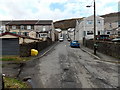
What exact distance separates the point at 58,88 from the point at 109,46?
12.5 m

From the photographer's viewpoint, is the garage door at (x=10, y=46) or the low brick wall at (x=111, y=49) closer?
the low brick wall at (x=111, y=49)

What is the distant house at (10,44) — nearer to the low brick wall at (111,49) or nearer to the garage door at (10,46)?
the garage door at (10,46)

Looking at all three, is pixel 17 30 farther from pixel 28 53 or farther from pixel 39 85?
pixel 39 85

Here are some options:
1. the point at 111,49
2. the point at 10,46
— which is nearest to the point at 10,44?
the point at 10,46

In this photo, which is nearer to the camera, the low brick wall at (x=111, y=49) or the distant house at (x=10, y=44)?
the low brick wall at (x=111, y=49)

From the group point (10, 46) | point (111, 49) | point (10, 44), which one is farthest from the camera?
point (10, 44)

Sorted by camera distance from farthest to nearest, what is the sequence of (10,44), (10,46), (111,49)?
(10,44) < (10,46) < (111,49)

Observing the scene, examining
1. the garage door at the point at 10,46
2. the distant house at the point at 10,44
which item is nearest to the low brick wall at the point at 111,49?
the distant house at the point at 10,44

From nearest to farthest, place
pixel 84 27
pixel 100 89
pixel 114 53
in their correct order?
pixel 100 89
pixel 114 53
pixel 84 27

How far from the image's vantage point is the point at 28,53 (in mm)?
16781

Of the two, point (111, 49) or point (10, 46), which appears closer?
point (111, 49)

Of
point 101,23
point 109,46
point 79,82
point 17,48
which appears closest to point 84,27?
point 101,23

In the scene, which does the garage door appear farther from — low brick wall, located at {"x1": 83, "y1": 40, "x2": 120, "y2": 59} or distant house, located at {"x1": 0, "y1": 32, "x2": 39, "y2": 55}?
low brick wall, located at {"x1": 83, "y1": 40, "x2": 120, "y2": 59}

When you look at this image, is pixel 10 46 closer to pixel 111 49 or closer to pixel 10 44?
pixel 10 44
